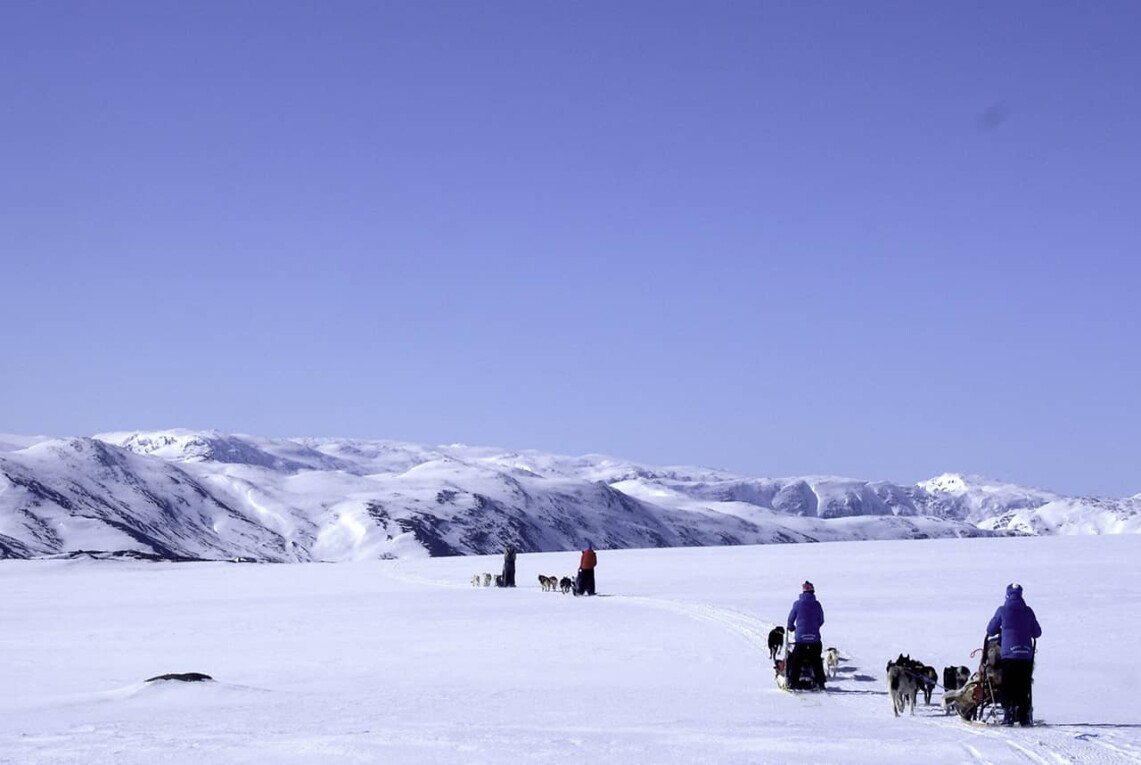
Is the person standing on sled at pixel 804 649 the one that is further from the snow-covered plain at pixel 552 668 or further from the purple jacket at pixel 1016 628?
the purple jacket at pixel 1016 628

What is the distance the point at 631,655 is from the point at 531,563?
35179mm

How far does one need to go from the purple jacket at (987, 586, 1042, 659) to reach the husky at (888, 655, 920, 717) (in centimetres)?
113

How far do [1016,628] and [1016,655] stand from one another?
0.41 m

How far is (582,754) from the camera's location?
10.9m

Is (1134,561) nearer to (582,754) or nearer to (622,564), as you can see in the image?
(622,564)

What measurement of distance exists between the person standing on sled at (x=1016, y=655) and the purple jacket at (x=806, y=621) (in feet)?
8.77

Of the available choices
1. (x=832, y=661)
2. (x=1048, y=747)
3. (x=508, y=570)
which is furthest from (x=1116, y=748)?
(x=508, y=570)

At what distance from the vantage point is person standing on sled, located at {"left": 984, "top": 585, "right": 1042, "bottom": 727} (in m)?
13.7

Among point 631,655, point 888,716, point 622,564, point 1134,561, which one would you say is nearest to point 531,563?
point 622,564

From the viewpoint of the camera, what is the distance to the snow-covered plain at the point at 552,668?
37.7ft

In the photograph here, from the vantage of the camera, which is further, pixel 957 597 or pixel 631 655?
pixel 957 597

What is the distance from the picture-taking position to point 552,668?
19.2 m

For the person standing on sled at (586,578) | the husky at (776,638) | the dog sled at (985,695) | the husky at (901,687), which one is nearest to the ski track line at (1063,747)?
the dog sled at (985,695)

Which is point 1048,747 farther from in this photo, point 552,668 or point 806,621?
point 552,668
